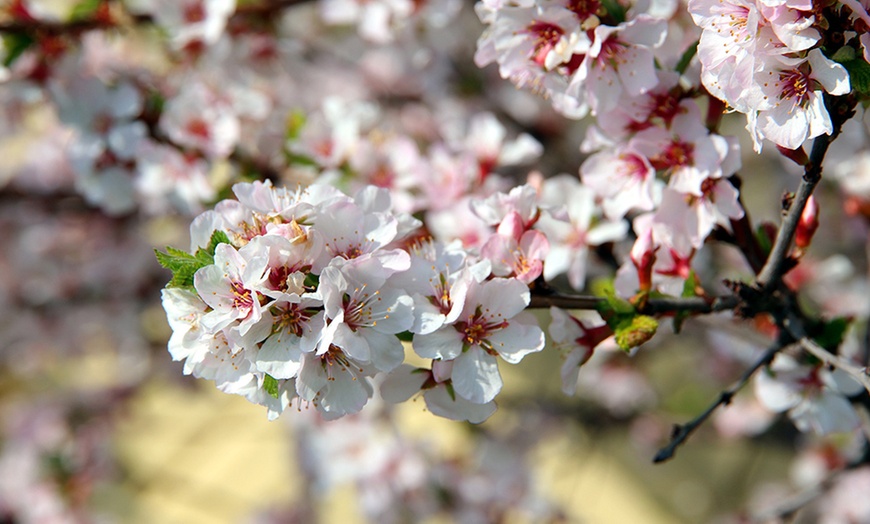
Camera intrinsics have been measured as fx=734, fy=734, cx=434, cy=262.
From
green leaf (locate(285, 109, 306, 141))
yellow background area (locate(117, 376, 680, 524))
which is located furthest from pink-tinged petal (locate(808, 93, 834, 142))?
yellow background area (locate(117, 376, 680, 524))

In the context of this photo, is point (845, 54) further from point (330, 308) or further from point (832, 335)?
point (330, 308)

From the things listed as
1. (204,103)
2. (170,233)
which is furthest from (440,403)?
(170,233)

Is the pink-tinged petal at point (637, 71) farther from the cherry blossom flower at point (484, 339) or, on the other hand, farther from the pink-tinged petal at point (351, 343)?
the pink-tinged petal at point (351, 343)

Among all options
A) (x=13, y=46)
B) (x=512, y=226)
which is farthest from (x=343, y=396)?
(x=13, y=46)

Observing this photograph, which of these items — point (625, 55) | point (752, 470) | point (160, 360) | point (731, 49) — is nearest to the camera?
point (731, 49)

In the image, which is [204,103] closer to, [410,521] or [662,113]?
[662,113]

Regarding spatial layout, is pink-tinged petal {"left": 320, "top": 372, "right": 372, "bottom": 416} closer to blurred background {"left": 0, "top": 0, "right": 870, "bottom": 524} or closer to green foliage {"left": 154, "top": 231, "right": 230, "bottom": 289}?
green foliage {"left": 154, "top": 231, "right": 230, "bottom": 289}

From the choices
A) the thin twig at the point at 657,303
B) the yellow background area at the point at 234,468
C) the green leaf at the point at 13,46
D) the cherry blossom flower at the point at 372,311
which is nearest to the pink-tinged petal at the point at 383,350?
the cherry blossom flower at the point at 372,311
